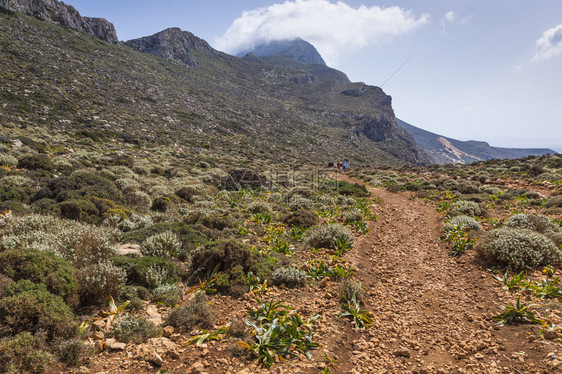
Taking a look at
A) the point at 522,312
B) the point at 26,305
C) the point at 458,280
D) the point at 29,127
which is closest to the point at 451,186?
the point at 458,280

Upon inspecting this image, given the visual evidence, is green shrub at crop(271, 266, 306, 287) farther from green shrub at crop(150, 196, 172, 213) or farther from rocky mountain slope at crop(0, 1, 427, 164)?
rocky mountain slope at crop(0, 1, 427, 164)

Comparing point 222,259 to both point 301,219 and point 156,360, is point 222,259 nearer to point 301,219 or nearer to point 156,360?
point 156,360

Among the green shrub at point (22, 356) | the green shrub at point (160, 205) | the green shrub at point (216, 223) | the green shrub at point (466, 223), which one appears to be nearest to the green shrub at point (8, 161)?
the green shrub at point (160, 205)

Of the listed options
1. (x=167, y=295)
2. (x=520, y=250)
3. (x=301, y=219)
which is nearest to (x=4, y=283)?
(x=167, y=295)

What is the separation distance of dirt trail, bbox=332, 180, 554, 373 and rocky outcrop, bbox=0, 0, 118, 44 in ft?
255

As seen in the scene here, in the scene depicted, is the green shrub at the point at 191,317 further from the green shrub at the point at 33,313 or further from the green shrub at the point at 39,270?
the green shrub at the point at 39,270

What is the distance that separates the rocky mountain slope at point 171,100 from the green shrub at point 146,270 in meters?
26.9

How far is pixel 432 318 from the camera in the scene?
501 centimetres

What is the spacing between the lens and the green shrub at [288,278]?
19.7 ft

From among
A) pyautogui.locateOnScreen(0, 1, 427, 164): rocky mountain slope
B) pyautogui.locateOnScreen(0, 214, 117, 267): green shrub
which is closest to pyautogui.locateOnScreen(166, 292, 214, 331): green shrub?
pyautogui.locateOnScreen(0, 214, 117, 267): green shrub

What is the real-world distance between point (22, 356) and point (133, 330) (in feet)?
4.04

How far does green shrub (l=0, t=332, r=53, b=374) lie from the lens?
293 cm

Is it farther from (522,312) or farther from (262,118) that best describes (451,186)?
(262,118)

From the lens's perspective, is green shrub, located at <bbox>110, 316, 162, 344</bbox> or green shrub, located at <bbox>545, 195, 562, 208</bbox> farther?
green shrub, located at <bbox>545, 195, 562, 208</bbox>
